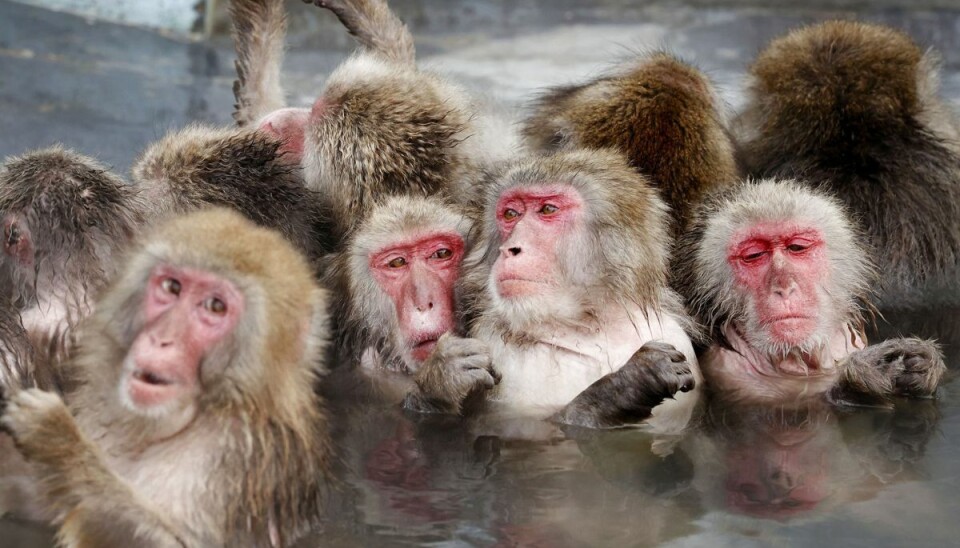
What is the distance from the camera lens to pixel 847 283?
612cm

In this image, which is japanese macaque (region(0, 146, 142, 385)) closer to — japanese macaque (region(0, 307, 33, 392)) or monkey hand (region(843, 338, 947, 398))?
japanese macaque (region(0, 307, 33, 392))

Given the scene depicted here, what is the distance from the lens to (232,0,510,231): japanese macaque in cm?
648

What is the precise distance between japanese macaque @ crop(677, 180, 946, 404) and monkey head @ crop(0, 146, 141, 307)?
259 cm

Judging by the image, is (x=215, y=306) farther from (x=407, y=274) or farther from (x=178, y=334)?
(x=407, y=274)

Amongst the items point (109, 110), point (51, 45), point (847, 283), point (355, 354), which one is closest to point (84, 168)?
point (355, 354)

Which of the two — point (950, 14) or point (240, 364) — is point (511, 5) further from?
point (240, 364)

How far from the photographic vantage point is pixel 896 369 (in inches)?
224

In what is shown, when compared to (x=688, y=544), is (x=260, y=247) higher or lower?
higher

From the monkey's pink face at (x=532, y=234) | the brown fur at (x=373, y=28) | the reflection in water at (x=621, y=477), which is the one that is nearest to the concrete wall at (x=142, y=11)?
the brown fur at (x=373, y=28)

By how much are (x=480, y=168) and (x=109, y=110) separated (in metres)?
3.84

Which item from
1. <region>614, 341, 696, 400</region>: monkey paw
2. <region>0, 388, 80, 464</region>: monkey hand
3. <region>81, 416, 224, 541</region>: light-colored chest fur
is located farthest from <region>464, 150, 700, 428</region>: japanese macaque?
<region>0, 388, 80, 464</region>: monkey hand

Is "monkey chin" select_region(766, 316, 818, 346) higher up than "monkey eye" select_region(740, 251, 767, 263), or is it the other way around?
"monkey eye" select_region(740, 251, 767, 263)

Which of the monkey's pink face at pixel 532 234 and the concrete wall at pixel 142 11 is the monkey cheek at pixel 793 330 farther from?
the concrete wall at pixel 142 11

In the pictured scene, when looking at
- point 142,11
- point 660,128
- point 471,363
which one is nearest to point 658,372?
point 471,363
